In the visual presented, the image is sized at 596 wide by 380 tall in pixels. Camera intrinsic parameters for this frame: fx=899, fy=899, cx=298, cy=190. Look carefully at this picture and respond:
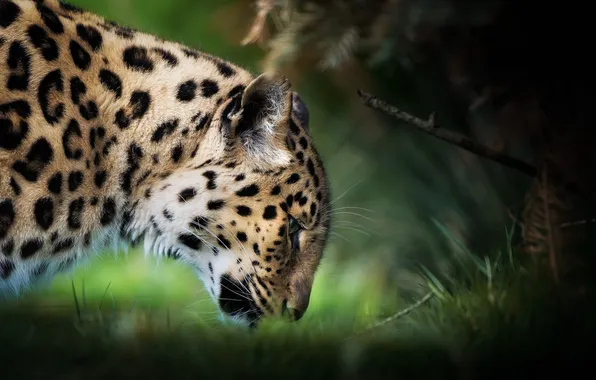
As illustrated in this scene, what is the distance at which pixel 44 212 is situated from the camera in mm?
4113

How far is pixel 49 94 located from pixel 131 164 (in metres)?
0.54

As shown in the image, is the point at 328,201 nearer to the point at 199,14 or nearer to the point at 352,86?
the point at 352,86

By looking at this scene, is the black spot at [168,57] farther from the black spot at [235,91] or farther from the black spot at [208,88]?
the black spot at [235,91]

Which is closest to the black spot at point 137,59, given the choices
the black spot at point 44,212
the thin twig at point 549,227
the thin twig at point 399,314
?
the black spot at point 44,212

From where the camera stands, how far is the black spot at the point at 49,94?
4105mm

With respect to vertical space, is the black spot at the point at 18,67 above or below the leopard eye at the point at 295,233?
above

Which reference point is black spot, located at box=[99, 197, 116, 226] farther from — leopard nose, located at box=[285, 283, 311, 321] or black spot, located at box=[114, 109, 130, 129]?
leopard nose, located at box=[285, 283, 311, 321]

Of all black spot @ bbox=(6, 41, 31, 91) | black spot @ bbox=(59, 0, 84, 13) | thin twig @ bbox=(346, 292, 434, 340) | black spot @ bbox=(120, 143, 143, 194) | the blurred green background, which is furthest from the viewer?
the blurred green background

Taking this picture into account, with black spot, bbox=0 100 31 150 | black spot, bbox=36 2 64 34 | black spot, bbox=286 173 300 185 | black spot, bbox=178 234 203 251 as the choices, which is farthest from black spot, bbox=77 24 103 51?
black spot, bbox=286 173 300 185

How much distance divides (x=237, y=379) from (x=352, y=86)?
5476mm

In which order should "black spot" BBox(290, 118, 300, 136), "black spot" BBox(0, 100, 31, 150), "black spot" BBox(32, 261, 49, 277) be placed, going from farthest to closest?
"black spot" BBox(290, 118, 300, 136) → "black spot" BBox(32, 261, 49, 277) → "black spot" BBox(0, 100, 31, 150)

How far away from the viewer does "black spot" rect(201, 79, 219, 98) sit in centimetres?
456

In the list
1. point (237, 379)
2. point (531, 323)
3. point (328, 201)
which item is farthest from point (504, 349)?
point (328, 201)

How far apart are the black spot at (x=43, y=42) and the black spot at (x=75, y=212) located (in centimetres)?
68
